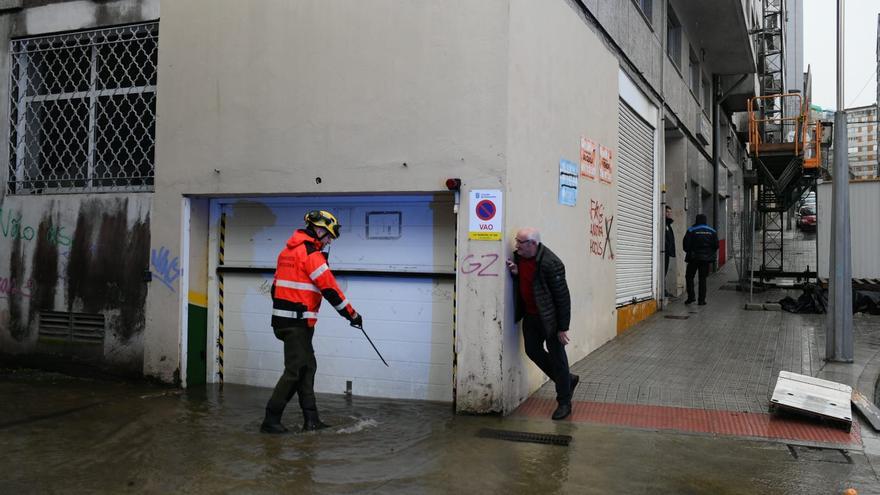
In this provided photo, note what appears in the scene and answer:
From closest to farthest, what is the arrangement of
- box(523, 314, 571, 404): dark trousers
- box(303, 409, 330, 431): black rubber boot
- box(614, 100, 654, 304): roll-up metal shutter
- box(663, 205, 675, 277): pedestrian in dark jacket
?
box(303, 409, 330, 431): black rubber boot
box(523, 314, 571, 404): dark trousers
box(614, 100, 654, 304): roll-up metal shutter
box(663, 205, 675, 277): pedestrian in dark jacket

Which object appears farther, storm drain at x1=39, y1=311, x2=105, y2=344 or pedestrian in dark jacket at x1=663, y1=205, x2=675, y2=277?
pedestrian in dark jacket at x1=663, y1=205, x2=675, y2=277

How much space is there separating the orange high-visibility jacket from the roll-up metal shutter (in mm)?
5822

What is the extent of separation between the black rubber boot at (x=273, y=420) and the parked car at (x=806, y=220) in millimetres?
34155

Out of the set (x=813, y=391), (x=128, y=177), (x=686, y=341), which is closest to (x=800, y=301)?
(x=686, y=341)

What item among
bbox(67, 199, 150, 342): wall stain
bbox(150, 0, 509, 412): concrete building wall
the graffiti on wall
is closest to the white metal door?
bbox(150, 0, 509, 412): concrete building wall

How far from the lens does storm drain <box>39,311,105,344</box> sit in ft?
26.9

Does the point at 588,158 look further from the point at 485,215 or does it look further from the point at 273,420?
the point at 273,420

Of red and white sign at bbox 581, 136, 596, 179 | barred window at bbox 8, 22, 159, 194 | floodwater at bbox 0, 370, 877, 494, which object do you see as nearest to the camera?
floodwater at bbox 0, 370, 877, 494

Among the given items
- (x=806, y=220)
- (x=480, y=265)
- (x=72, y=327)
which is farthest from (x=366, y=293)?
(x=806, y=220)

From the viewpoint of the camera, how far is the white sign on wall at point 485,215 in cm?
641

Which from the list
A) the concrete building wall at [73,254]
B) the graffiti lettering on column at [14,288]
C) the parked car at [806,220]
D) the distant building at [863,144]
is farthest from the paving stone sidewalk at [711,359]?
the distant building at [863,144]

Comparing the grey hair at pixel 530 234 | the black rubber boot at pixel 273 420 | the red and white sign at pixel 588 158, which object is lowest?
the black rubber boot at pixel 273 420

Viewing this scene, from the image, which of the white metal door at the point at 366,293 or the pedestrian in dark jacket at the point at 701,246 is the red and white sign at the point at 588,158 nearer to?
the white metal door at the point at 366,293

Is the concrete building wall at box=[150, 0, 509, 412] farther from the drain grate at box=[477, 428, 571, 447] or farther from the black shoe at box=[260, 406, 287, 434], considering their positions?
the black shoe at box=[260, 406, 287, 434]
